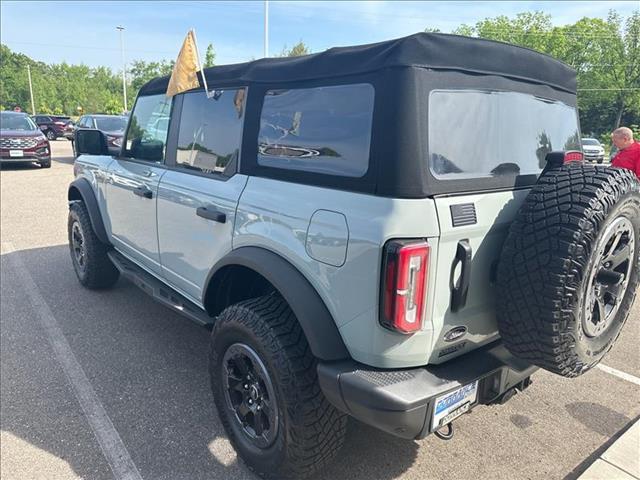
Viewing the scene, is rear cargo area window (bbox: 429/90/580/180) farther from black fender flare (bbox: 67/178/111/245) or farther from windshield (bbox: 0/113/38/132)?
windshield (bbox: 0/113/38/132)

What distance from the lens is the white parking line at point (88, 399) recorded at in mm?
2477

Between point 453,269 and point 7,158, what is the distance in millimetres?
15790

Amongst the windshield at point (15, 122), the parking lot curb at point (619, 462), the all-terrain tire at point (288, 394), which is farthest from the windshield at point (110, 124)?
the parking lot curb at point (619, 462)

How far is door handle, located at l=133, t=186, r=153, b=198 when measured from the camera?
339 centimetres

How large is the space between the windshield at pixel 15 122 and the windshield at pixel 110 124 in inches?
81.6

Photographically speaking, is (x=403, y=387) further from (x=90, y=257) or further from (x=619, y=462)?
(x=90, y=257)

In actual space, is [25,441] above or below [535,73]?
below

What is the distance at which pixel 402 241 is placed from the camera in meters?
1.79

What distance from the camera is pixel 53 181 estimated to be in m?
12.5

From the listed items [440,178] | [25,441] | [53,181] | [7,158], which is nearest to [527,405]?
[440,178]

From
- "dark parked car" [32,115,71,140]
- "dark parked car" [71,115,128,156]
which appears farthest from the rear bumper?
"dark parked car" [32,115,71,140]

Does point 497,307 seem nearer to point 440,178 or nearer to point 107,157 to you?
point 440,178

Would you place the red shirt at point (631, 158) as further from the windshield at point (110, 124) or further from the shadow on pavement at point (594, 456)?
the windshield at point (110, 124)

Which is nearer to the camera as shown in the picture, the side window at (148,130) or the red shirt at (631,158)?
the side window at (148,130)
